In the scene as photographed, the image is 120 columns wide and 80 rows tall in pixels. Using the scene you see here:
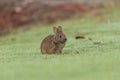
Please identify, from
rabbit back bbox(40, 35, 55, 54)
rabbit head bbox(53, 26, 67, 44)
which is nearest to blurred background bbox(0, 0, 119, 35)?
rabbit back bbox(40, 35, 55, 54)

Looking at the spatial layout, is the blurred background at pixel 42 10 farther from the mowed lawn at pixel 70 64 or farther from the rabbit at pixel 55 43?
the rabbit at pixel 55 43

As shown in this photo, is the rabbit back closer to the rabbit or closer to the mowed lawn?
the rabbit

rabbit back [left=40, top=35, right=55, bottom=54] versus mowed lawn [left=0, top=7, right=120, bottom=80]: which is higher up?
rabbit back [left=40, top=35, right=55, bottom=54]

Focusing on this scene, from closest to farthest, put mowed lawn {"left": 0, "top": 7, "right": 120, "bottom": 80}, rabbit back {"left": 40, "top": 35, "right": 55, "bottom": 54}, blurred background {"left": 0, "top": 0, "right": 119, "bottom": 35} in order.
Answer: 1. mowed lawn {"left": 0, "top": 7, "right": 120, "bottom": 80}
2. rabbit back {"left": 40, "top": 35, "right": 55, "bottom": 54}
3. blurred background {"left": 0, "top": 0, "right": 119, "bottom": 35}

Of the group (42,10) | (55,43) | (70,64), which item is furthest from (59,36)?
(42,10)

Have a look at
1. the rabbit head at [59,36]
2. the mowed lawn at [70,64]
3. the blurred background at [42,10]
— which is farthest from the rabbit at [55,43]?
the blurred background at [42,10]

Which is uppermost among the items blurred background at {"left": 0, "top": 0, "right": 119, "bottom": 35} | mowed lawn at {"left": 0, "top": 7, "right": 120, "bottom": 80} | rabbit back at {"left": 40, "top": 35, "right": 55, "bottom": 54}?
blurred background at {"left": 0, "top": 0, "right": 119, "bottom": 35}

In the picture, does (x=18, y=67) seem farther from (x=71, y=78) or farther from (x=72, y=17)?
(x=72, y=17)

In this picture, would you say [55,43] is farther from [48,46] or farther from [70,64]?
[70,64]
